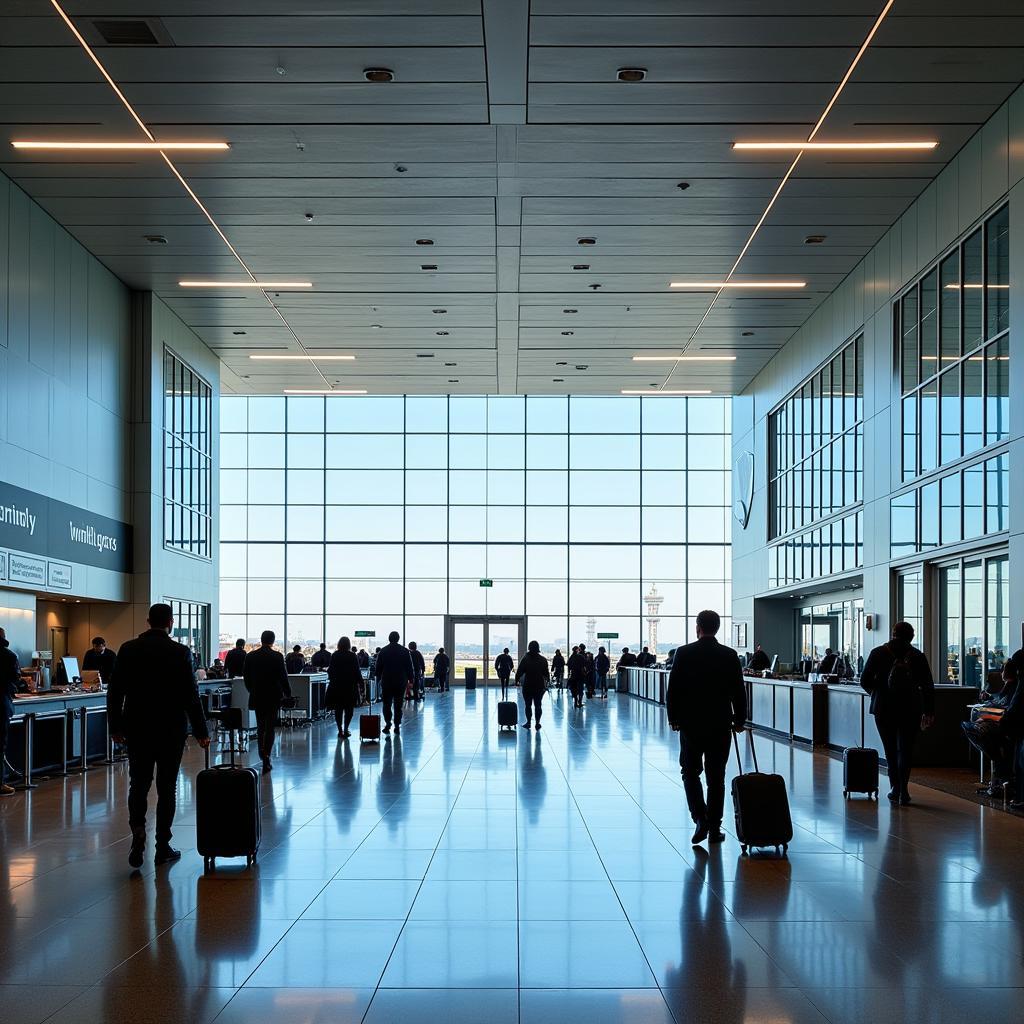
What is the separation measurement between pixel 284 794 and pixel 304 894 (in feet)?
16.0

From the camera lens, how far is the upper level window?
15094mm

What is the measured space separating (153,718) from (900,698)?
6.72 m

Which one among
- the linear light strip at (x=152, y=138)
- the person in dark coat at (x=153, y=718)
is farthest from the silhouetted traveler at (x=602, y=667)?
the person in dark coat at (x=153, y=718)

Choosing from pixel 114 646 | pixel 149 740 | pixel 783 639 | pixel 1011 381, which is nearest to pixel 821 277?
pixel 1011 381

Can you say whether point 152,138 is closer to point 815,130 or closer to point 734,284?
point 815,130

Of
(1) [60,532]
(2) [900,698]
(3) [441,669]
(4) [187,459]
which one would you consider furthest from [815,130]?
(3) [441,669]

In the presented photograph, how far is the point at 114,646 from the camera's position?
22.0 meters

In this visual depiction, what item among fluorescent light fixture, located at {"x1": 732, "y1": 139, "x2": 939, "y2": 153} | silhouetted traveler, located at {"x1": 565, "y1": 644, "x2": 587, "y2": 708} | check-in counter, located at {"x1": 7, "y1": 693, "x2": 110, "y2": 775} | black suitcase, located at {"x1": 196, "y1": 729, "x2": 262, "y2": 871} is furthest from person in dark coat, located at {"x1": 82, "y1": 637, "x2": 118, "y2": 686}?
silhouetted traveler, located at {"x1": 565, "y1": 644, "x2": 587, "y2": 708}

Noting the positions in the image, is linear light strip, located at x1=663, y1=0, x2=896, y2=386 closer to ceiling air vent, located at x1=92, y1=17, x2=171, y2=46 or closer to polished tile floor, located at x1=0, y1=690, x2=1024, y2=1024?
ceiling air vent, located at x1=92, y1=17, x2=171, y2=46

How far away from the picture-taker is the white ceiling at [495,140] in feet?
40.7

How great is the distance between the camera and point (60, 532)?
18.9m

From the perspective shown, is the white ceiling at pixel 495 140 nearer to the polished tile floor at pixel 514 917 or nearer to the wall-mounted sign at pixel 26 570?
the wall-mounted sign at pixel 26 570

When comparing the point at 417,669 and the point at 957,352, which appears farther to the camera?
the point at 417,669

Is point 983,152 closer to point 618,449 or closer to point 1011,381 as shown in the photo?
point 1011,381
